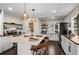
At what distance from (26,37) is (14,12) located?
2.68 ft

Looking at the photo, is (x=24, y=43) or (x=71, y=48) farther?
(x=24, y=43)

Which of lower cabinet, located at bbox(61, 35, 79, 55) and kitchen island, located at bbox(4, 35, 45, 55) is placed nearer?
lower cabinet, located at bbox(61, 35, 79, 55)

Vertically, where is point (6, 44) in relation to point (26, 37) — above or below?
below

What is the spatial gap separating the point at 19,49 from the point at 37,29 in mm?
807

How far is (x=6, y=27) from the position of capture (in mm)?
3104

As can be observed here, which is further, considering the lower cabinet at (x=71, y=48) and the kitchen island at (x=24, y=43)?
the kitchen island at (x=24, y=43)

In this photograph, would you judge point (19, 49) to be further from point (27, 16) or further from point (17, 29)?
point (27, 16)

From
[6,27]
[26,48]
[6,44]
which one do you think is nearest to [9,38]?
[6,27]

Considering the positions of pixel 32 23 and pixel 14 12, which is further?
pixel 32 23
